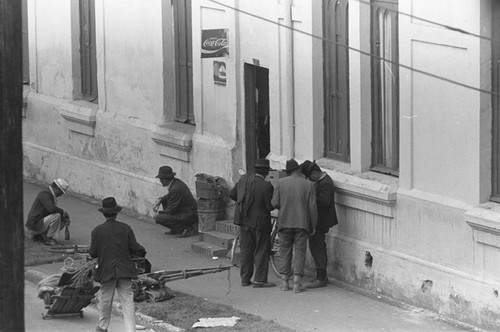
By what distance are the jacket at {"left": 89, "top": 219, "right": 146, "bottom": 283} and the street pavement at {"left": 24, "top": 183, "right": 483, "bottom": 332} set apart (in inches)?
52.0

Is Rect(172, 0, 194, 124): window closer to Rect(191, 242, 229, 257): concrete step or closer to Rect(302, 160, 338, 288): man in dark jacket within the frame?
Rect(191, 242, 229, 257): concrete step

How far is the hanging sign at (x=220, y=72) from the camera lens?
1825 cm

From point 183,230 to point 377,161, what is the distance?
4193 mm

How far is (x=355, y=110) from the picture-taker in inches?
617

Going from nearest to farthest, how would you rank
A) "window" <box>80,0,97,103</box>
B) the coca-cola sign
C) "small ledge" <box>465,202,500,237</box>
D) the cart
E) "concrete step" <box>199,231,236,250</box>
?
1. "small ledge" <box>465,202,500,237</box>
2. the cart
3. "concrete step" <box>199,231,236,250</box>
4. the coca-cola sign
5. "window" <box>80,0,97,103</box>

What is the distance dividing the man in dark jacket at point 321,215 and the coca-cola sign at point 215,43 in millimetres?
3025

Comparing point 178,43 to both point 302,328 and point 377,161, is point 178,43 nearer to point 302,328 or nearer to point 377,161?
point 377,161

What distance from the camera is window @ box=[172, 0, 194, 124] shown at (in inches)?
761

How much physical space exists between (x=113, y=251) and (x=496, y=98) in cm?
448

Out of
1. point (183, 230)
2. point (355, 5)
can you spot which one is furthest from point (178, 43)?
point (355, 5)

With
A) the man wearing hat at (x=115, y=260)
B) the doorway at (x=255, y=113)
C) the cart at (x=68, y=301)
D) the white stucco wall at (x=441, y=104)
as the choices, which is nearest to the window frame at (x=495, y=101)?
the white stucco wall at (x=441, y=104)

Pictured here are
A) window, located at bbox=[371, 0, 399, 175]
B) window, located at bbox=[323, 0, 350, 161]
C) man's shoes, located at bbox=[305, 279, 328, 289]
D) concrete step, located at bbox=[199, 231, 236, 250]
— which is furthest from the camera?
concrete step, located at bbox=[199, 231, 236, 250]

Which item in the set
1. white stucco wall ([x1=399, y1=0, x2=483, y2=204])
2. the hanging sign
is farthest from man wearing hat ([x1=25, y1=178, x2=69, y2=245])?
white stucco wall ([x1=399, y1=0, x2=483, y2=204])

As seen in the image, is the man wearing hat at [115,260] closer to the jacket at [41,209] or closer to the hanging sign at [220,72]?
the jacket at [41,209]
